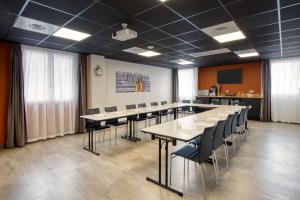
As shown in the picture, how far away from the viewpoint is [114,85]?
7055mm

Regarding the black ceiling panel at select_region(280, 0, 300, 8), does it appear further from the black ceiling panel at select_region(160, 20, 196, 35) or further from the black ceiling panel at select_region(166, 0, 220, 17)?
the black ceiling panel at select_region(160, 20, 196, 35)

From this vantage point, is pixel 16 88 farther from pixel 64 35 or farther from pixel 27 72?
pixel 64 35

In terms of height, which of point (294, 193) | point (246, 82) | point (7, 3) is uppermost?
point (7, 3)

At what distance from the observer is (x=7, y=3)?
246 cm

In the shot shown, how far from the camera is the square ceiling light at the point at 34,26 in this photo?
306cm

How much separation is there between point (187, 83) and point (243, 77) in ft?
9.08

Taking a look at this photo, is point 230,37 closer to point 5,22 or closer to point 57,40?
point 57,40

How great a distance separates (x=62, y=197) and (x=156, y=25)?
3.10m

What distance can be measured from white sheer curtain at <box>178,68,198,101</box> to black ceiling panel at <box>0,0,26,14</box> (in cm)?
799

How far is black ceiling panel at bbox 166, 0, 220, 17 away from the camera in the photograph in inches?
98.4

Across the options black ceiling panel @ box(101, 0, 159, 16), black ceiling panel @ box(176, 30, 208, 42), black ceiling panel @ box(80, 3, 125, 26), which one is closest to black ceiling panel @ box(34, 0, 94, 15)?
black ceiling panel @ box(80, 3, 125, 26)

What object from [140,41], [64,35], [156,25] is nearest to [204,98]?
[140,41]

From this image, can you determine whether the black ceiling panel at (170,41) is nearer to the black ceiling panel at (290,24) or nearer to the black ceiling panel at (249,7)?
the black ceiling panel at (249,7)

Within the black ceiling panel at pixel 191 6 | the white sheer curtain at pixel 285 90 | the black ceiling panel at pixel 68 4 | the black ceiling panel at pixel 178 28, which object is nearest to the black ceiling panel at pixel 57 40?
the black ceiling panel at pixel 68 4
